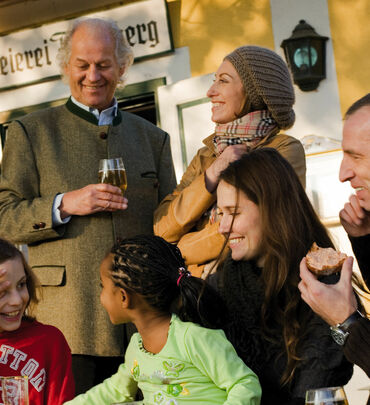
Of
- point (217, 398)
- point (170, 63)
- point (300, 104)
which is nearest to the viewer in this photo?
point (217, 398)

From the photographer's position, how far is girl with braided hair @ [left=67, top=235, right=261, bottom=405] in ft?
7.83

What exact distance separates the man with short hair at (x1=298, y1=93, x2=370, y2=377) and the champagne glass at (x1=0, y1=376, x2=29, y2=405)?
842 mm

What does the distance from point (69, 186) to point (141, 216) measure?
1.15 ft

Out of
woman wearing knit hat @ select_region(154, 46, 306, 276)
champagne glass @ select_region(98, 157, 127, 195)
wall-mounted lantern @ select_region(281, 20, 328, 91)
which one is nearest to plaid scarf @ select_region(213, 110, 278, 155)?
woman wearing knit hat @ select_region(154, 46, 306, 276)

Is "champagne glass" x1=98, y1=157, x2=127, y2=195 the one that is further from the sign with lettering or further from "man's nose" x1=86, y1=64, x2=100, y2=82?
the sign with lettering

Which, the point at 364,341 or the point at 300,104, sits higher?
the point at 300,104

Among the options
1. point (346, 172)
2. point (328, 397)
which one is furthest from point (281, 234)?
point (328, 397)

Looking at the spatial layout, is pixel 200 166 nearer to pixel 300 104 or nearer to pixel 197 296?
pixel 197 296

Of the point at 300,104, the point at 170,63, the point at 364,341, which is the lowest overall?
the point at 364,341

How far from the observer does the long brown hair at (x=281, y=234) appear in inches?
95.9

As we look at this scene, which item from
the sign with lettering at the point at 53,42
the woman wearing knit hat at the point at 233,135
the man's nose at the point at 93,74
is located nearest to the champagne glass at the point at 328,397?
the woman wearing knit hat at the point at 233,135

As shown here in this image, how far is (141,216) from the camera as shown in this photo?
11.0ft

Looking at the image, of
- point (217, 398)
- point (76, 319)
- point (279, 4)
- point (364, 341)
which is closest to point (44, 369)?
point (76, 319)

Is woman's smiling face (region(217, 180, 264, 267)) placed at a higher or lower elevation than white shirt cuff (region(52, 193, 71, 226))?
lower
